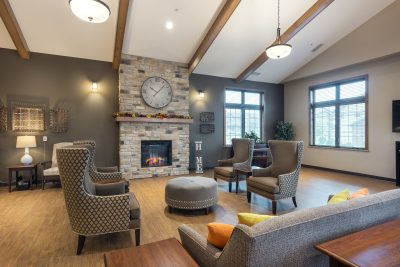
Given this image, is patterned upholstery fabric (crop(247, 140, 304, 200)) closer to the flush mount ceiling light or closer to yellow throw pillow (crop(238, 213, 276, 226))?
yellow throw pillow (crop(238, 213, 276, 226))

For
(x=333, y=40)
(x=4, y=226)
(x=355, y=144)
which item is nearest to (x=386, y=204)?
(x=4, y=226)

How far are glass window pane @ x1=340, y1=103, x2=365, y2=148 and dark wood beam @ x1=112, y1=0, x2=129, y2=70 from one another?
6.66 meters

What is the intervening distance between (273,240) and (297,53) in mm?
7061

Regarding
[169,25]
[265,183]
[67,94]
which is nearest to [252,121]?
[169,25]

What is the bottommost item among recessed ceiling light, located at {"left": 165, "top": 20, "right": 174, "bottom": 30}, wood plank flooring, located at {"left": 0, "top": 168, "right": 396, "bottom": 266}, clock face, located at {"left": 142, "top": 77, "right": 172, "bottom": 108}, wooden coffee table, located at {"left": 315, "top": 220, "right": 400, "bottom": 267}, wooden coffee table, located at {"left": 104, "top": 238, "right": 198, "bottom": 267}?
wood plank flooring, located at {"left": 0, "top": 168, "right": 396, "bottom": 266}

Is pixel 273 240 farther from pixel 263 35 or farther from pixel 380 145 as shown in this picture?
pixel 380 145

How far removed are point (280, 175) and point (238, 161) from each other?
69.5 inches

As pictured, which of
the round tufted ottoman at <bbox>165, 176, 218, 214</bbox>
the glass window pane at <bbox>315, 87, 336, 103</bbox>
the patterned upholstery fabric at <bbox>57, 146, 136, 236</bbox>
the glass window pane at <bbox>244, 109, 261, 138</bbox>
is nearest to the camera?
the patterned upholstery fabric at <bbox>57, 146, 136, 236</bbox>

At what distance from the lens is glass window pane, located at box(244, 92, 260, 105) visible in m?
8.37

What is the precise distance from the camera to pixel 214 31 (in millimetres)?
5336

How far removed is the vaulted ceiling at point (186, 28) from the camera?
4773 mm

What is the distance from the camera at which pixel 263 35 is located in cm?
597

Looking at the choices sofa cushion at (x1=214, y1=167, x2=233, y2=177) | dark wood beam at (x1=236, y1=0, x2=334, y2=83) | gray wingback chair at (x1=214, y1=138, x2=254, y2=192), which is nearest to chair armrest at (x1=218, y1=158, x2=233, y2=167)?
gray wingback chair at (x1=214, y1=138, x2=254, y2=192)

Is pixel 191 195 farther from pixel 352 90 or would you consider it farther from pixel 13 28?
pixel 352 90
